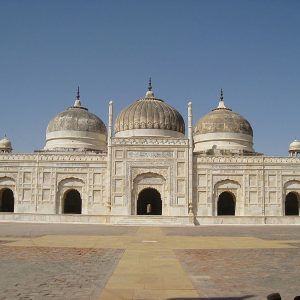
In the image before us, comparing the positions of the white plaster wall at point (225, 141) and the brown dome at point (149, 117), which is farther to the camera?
the white plaster wall at point (225, 141)

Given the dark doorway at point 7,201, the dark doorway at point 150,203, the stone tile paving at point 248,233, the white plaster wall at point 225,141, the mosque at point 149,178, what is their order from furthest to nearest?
1. the dark doorway at point 150,203
2. the white plaster wall at point 225,141
3. the dark doorway at point 7,201
4. the mosque at point 149,178
5. the stone tile paving at point 248,233

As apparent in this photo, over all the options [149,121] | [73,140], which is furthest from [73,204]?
[149,121]

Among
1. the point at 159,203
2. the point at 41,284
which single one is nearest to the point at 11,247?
the point at 41,284

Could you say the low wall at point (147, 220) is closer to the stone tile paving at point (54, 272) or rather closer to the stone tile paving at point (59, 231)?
the stone tile paving at point (59, 231)

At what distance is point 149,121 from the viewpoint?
99.9ft

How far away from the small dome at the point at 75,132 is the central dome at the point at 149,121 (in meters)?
A: 2.48

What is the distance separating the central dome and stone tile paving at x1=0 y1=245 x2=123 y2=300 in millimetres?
20778

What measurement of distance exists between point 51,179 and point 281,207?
14.8m

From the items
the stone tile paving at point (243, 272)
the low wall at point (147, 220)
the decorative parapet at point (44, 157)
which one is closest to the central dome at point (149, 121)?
the decorative parapet at point (44, 157)

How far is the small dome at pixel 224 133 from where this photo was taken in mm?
32438

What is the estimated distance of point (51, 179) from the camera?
2816 centimetres

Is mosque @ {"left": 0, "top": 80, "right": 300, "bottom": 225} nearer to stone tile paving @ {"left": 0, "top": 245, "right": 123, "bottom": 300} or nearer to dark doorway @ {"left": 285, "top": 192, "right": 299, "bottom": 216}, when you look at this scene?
dark doorway @ {"left": 285, "top": 192, "right": 299, "bottom": 216}

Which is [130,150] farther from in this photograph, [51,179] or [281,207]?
[281,207]

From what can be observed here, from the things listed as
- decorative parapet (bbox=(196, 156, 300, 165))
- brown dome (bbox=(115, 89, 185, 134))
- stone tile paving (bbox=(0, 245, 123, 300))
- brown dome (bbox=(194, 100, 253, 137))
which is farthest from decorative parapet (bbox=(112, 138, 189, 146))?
stone tile paving (bbox=(0, 245, 123, 300))
